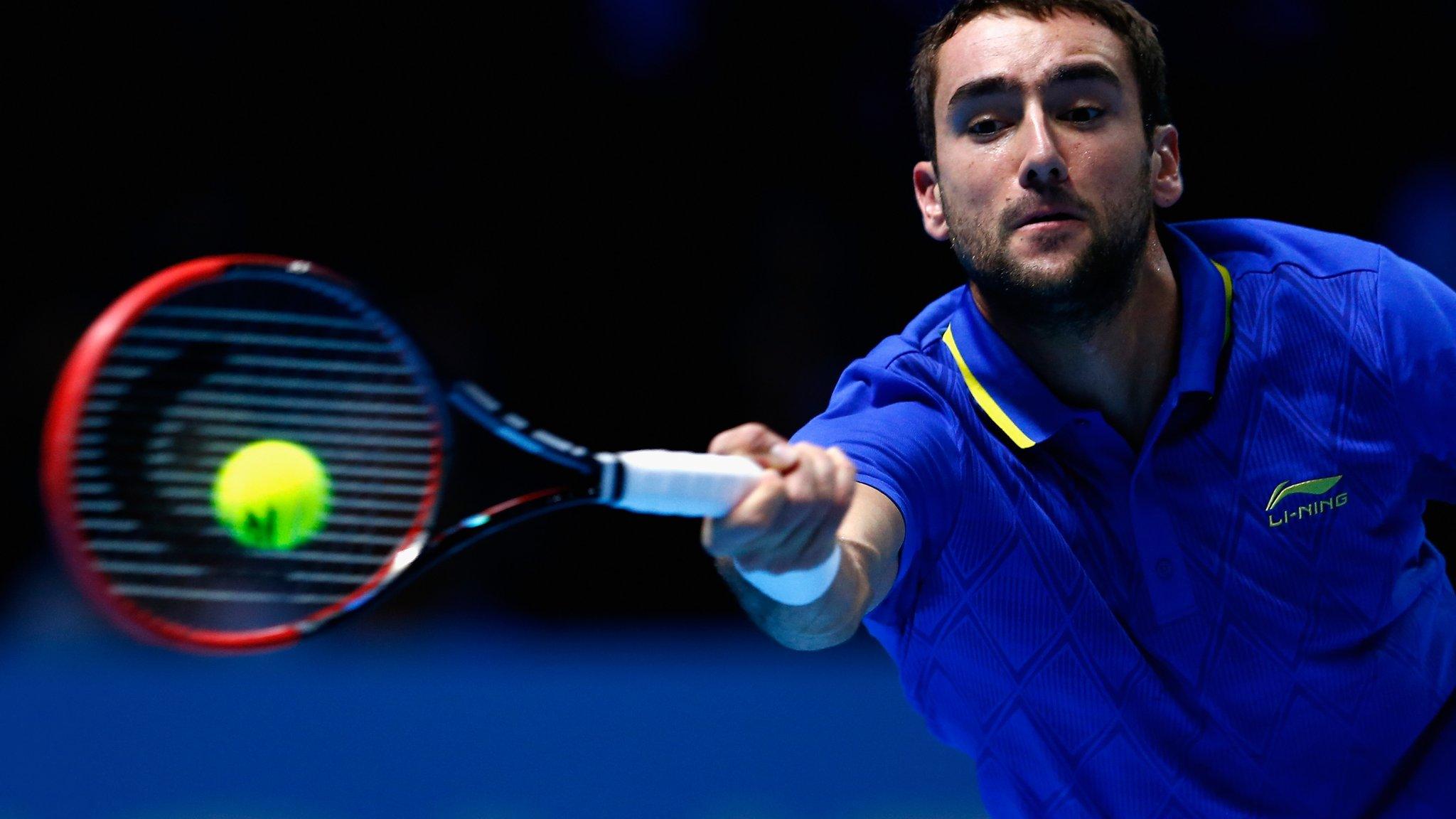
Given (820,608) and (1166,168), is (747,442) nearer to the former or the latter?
(820,608)

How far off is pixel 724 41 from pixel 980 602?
4.34m

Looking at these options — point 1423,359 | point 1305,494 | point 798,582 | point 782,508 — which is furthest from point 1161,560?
point 782,508

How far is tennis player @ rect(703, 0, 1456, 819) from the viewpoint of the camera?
6.91 feet

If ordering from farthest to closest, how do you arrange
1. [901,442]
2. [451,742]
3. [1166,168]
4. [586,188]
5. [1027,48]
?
1. [586,188]
2. [451,742]
3. [1166,168]
4. [1027,48]
5. [901,442]

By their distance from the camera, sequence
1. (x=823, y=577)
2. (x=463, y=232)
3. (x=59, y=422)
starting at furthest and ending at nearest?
(x=463, y=232)
(x=823, y=577)
(x=59, y=422)

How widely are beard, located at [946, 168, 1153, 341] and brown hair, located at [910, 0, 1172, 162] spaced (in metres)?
0.21

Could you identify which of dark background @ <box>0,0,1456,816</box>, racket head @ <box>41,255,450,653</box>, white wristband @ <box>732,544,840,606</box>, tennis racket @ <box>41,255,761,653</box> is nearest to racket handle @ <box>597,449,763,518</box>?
tennis racket @ <box>41,255,761,653</box>

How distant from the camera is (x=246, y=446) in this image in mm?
1818

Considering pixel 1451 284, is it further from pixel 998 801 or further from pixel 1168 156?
pixel 998 801

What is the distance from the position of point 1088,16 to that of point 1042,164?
340 mm

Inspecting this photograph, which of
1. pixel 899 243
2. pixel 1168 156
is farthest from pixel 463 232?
pixel 1168 156

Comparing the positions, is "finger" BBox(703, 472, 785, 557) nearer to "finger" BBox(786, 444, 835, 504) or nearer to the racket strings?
"finger" BBox(786, 444, 835, 504)

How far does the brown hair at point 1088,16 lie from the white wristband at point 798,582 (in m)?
0.96

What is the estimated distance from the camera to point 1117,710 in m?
2.10
